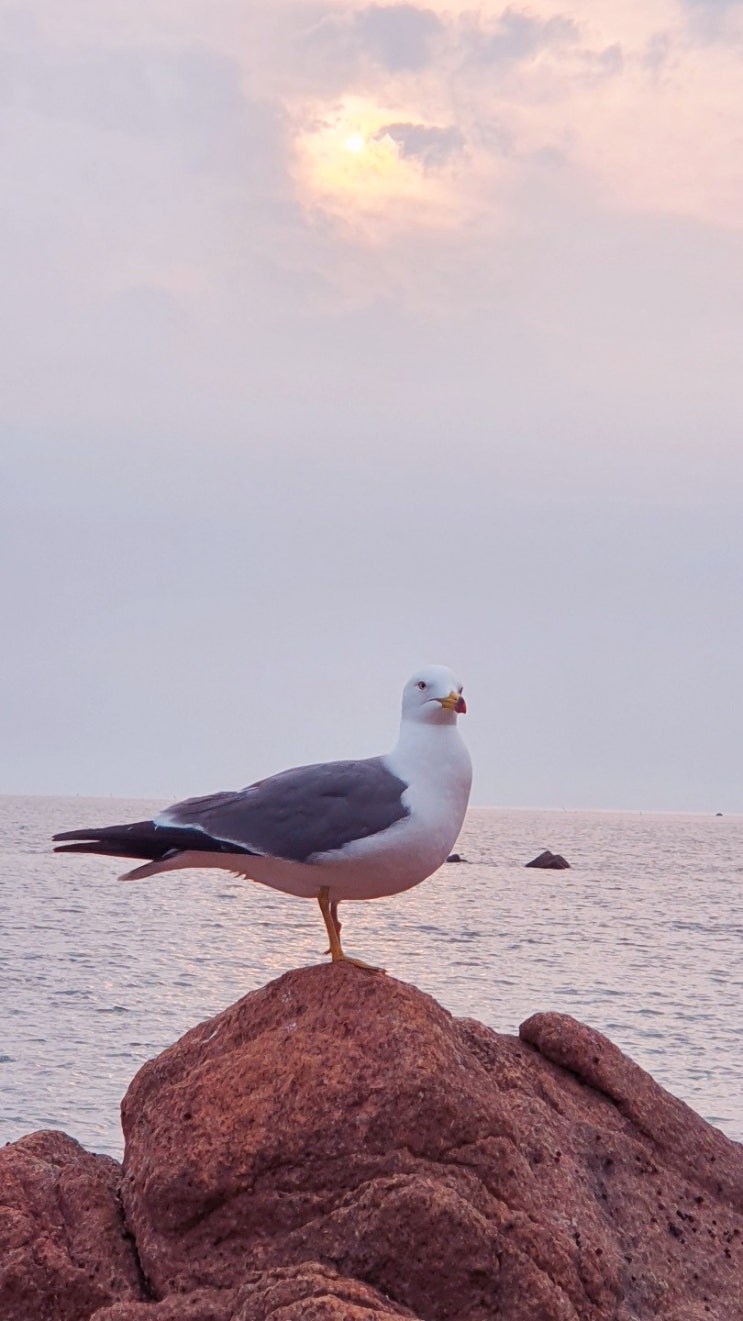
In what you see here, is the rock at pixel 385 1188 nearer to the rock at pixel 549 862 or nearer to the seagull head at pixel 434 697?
the seagull head at pixel 434 697

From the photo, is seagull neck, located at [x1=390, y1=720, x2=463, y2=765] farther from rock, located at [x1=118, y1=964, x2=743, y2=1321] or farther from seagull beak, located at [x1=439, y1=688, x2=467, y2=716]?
rock, located at [x1=118, y1=964, x2=743, y2=1321]

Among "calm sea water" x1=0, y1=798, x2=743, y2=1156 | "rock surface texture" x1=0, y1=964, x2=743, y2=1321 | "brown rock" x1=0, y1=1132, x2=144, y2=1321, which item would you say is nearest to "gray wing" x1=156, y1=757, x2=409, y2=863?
"rock surface texture" x1=0, y1=964, x2=743, y2=1321

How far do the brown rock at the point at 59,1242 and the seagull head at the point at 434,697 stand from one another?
261cm

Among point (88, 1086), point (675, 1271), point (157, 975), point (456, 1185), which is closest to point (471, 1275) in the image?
point (456, 1185)

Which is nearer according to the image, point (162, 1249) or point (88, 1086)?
point (162, 1249)

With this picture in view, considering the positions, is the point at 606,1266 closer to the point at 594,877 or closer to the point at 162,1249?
the point at 162,1249

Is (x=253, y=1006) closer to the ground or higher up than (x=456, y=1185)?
higher up

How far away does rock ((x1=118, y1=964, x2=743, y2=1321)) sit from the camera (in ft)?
18.8

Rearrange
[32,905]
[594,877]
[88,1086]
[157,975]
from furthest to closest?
[594,877] < [32,905] < [157,975] < [88,1086]

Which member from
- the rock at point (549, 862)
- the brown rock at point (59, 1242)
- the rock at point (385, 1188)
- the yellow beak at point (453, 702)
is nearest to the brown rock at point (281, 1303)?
the rock at point (385, 1188)

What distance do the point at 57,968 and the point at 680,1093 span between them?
14.8m

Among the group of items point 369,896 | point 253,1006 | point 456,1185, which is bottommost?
point 456,1185

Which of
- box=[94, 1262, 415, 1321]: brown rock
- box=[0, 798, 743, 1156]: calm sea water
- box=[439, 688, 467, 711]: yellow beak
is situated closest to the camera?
box=[94, 1262, 415, 1321]: brown rock

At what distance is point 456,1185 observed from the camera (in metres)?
5.93
